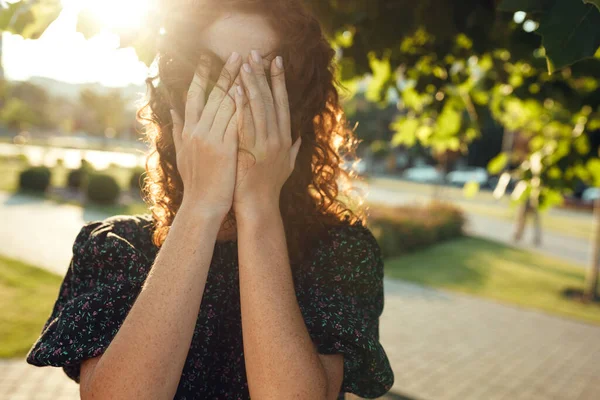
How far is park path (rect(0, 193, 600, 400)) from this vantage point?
553 centimetres

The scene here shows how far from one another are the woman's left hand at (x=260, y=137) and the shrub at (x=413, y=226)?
34.1 ft

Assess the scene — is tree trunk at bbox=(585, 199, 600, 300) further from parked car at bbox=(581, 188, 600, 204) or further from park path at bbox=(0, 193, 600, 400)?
parked car at bbox=(581, 188, 600, 204)

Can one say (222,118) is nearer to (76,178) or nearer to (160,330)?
(160,330)

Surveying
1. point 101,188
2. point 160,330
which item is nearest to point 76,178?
point 101,188

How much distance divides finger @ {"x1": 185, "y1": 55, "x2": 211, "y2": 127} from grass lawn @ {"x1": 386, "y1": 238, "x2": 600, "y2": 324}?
9.77 meters

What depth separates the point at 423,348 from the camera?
7.00 meters

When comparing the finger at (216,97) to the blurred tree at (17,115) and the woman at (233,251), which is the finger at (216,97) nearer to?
the woman at (233,251)

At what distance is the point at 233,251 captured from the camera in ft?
5.45

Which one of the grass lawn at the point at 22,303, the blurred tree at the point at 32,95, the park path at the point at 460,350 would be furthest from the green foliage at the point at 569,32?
the blurred tree at the point at 32,95

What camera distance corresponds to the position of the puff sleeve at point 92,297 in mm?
1312

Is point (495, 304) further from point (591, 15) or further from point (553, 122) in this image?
point (591, 15)

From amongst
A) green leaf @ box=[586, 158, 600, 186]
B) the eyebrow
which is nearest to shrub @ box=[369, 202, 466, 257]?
green leaf @ box=[586, 158, 600, 186]

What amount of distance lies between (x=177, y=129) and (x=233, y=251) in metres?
0.45

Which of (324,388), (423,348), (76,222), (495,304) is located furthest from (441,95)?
(76,222)
